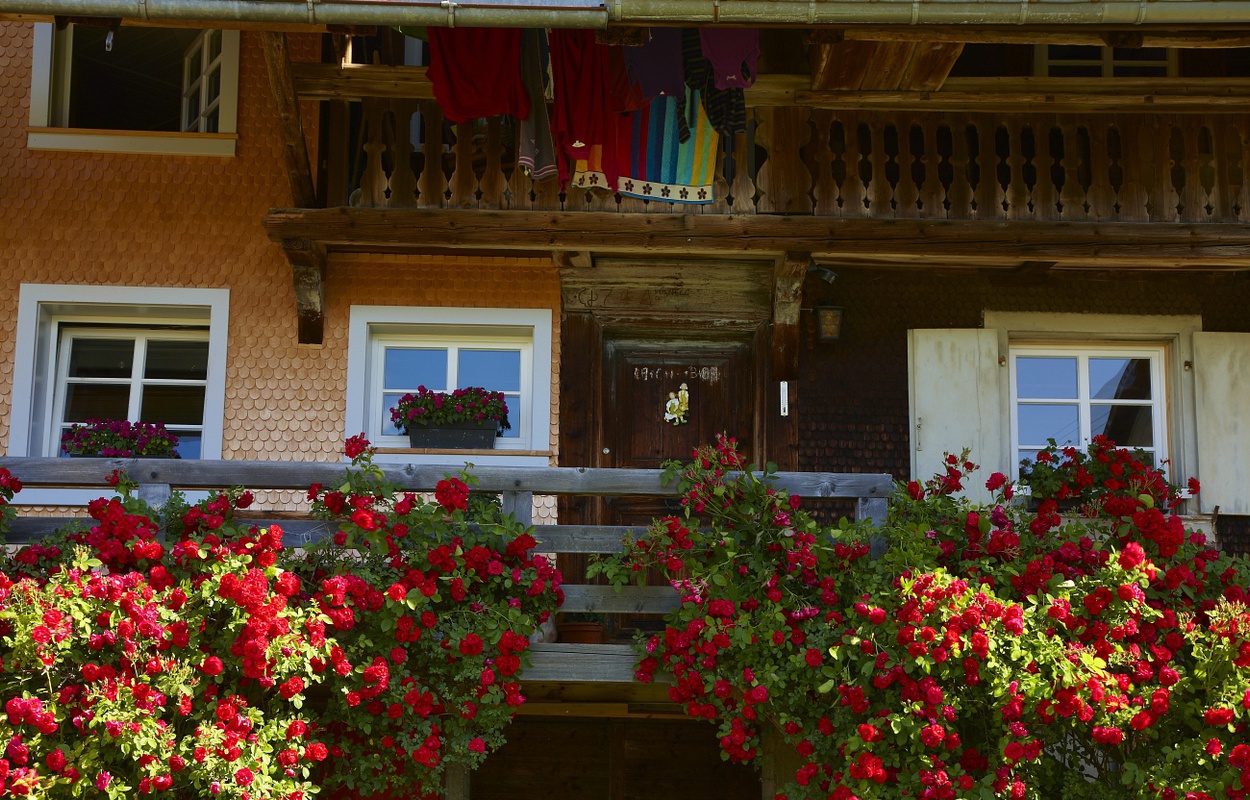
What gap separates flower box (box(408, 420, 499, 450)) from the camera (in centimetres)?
938

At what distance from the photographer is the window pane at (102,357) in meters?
9.80

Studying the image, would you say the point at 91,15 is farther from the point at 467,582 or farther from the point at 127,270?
the point at 467,582

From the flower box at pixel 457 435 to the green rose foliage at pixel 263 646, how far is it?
79.8 inches

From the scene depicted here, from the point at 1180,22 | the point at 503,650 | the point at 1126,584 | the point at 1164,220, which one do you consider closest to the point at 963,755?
the point at 1126,584

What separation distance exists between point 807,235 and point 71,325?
5.22 metres

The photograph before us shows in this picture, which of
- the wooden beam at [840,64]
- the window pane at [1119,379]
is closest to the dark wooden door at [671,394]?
the wooden beam at [840,64]

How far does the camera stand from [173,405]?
9.70 m

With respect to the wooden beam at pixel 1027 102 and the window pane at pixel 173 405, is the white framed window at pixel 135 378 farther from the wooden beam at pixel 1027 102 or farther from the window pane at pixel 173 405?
the wooden beam at pixel 1027 102

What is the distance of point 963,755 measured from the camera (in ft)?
21.5

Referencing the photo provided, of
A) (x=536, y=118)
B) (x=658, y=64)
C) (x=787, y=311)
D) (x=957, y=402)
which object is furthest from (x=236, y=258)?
(x=957, y=402)

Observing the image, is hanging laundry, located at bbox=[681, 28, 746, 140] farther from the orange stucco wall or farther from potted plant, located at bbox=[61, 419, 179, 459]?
potted plant, located at bbox=[61, 419, 179, 459]

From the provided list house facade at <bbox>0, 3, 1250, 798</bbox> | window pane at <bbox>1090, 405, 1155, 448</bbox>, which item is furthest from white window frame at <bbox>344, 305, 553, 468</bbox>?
window pane at <bbox>1090, 405, 1155, 448</bbox>

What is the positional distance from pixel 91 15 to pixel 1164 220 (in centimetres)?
687

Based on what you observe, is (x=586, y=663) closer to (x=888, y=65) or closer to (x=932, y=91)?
(x=888, y=65)
